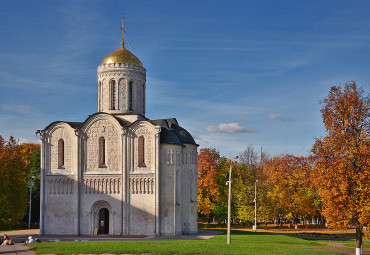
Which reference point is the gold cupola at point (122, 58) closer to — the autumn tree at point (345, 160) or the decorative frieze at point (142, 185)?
the decorative frieze at point (142, 185)

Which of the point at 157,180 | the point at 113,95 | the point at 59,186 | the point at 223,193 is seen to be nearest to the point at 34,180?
the point at 59,186

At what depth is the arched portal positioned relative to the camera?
118 ft

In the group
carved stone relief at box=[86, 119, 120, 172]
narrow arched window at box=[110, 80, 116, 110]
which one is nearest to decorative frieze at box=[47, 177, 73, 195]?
carved stone relief at box=[86, 119, 120, 172]

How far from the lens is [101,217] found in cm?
3650

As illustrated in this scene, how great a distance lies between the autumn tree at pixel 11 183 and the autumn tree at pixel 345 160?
2934 cm

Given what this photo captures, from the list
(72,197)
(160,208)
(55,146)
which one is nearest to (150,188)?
(160,208)

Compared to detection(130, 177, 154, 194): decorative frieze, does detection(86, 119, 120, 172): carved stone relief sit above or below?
above

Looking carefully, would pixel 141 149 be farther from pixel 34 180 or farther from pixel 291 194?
pixel 291 194

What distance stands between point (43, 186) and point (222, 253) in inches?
887

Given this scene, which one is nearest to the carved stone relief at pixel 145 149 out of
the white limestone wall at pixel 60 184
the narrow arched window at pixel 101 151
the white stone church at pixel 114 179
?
the white stone church at pixel 114 179

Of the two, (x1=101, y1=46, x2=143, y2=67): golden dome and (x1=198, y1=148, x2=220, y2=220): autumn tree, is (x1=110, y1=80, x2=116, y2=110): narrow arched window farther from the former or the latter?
(x1=198, y1=148, x2=220, y2=220): autumn tree

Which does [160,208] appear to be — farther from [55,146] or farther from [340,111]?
[340,111]

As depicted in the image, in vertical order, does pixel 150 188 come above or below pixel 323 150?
below

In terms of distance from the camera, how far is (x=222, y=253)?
774 inches
